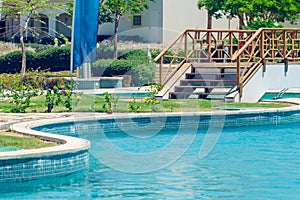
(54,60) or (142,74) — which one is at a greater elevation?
(54,60)

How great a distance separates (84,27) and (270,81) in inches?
382

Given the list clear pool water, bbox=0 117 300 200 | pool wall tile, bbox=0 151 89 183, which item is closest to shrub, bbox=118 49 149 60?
clear pool water, bbox=0 117 300 200

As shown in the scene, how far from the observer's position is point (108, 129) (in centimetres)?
1775

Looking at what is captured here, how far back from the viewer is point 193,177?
1305cm

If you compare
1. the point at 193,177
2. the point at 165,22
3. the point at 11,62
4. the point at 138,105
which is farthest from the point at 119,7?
the point at 193,177

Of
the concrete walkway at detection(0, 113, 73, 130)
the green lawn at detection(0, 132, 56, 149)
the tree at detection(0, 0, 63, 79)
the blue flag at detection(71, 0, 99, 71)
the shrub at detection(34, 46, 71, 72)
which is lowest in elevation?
the green lawn at detection(0, 132, 56, 149)

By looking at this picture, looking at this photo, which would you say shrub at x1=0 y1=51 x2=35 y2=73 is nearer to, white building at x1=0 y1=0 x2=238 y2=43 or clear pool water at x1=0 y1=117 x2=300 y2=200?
white building at x1=0 y1=0 x2=238 y2=43

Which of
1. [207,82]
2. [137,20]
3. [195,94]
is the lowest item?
[195,94]

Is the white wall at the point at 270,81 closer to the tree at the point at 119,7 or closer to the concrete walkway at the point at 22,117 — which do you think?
the concrete walkway at the point at 22,117

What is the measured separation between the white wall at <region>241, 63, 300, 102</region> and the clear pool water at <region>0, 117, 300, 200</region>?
22.9 feet

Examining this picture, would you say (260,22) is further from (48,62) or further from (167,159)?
(167,159)

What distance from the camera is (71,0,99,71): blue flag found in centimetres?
1700

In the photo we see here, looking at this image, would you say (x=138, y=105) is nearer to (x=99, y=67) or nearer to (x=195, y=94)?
(x=195, y=94)

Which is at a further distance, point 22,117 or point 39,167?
point 22,117
